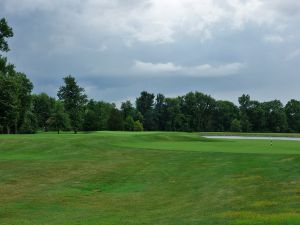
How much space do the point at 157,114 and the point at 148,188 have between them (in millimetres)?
132737

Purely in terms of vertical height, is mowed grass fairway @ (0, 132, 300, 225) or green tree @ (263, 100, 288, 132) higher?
green tree @ (263, 100, 288, 132)

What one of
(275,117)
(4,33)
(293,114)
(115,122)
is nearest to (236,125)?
(275,117)

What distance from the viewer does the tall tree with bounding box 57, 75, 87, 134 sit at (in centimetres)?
10712

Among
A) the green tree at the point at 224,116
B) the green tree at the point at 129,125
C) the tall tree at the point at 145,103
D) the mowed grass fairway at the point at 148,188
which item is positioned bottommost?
the mowed grass fairway at the point at 148,188

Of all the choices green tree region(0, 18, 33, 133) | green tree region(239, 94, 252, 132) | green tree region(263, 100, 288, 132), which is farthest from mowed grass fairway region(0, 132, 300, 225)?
green tree region(263, 100, 288, 132)

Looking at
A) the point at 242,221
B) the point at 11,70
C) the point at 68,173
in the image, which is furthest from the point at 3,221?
the point at 11,70

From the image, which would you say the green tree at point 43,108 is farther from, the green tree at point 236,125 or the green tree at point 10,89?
the green tree at point 236,125

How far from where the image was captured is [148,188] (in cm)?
2106

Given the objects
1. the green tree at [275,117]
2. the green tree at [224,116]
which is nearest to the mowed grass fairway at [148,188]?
the green tree at [275,117]

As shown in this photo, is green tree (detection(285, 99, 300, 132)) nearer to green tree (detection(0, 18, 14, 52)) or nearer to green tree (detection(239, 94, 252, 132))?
green tree (detection(239, 94, 252, 132))

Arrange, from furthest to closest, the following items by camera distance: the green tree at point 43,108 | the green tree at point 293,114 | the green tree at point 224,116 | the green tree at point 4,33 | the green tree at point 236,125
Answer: the green tree at point 224,116, the green tree at point 293,114, the green tree at point 236,125, the green tree at point 43,108, the green tree at point 4,33

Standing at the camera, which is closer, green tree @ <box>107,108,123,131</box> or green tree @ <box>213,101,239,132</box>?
green tree @ <box>107,108,123,131</box>

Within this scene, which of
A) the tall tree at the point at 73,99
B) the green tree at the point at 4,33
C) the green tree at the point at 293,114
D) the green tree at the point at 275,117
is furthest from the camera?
the green tree at the point at 293,114

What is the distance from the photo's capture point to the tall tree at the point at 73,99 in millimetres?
107125
